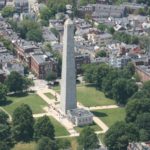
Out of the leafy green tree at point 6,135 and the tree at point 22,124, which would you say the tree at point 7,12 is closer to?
the tree at point 22,124

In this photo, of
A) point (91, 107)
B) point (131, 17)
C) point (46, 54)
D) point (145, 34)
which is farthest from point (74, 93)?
point (131, 17)

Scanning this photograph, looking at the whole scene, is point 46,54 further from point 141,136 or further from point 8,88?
point 141,136

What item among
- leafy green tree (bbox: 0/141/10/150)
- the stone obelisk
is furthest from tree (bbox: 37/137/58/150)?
the stone obelisk

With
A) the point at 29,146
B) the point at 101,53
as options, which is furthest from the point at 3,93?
the point at 101,53

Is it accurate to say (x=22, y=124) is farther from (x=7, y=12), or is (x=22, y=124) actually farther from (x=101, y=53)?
(x=7, y=12)

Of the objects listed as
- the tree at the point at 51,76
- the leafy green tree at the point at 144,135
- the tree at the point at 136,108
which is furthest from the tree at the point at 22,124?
the tree at the point at 51,76

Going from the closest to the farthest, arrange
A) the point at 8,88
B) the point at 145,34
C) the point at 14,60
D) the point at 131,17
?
the point at 8,88
the point at 14,60
the point at 145,34
the point at 131,17
